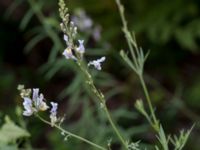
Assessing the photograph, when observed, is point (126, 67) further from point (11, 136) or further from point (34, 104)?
point (34, 104)

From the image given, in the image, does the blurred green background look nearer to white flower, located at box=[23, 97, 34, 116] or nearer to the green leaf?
the green leaf

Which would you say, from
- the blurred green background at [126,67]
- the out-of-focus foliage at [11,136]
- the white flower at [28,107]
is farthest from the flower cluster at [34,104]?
the blurred green background at [126,67]

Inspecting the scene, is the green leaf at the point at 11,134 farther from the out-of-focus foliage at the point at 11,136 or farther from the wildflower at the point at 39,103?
the wildflower at the point at 39,103

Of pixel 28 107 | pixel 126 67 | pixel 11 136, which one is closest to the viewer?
pixel 28 107

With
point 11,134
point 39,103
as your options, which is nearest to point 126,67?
point 11,134

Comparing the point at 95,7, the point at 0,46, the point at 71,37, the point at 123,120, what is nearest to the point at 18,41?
the point at 0,46

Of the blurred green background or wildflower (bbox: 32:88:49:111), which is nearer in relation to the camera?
wildflower (bbox: 32:88:49:111)

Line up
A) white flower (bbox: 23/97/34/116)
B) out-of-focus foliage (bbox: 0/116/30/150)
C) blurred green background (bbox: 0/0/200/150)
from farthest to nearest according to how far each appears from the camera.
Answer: blurred green background (bbox: 0/0/200/150), out-of-focus foliage (bbox: 0/116/30/150), white flower (bbox: 23/97/34/116)

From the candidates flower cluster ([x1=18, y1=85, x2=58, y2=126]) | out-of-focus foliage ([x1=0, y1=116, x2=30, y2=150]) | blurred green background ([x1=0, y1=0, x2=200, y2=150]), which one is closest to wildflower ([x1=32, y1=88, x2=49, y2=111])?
flower cluster ([x1=18, y1=85, x2=58, y2=126])

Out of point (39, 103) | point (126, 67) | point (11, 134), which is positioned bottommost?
point (126, 67)

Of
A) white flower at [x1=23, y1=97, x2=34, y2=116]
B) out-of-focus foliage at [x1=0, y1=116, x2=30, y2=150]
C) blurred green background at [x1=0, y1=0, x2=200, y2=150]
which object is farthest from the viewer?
blurred green background at [x1=0, y1=0, x2=200, y2=150]

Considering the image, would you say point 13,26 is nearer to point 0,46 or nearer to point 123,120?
point 0,46

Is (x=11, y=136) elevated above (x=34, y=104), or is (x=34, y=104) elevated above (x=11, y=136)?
(x=34, y=104)
